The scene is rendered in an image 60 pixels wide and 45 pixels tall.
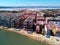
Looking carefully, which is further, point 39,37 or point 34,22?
point 34,22

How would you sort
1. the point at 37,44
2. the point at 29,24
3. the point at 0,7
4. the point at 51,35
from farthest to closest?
1. the point at 0,7
2. the point at 29,24
3. the point at 51,35
4. the point at 37,44

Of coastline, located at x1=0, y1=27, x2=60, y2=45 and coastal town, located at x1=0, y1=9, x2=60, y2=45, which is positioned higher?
coastal town, located at x1=0, y1=9, x2=60, y2=45

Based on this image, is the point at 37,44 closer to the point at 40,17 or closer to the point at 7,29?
the point at 40,17

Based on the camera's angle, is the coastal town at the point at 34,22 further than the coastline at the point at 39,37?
Yes

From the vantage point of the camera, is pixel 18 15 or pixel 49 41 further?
pixel 18 15

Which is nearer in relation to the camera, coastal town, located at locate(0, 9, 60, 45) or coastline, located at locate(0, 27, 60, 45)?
coastline, located at locate(0, 27, 60, 45)

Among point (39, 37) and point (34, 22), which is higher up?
point (34, 22)

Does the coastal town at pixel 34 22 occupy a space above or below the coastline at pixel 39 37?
above

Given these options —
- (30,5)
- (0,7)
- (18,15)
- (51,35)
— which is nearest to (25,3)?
(30,5)
